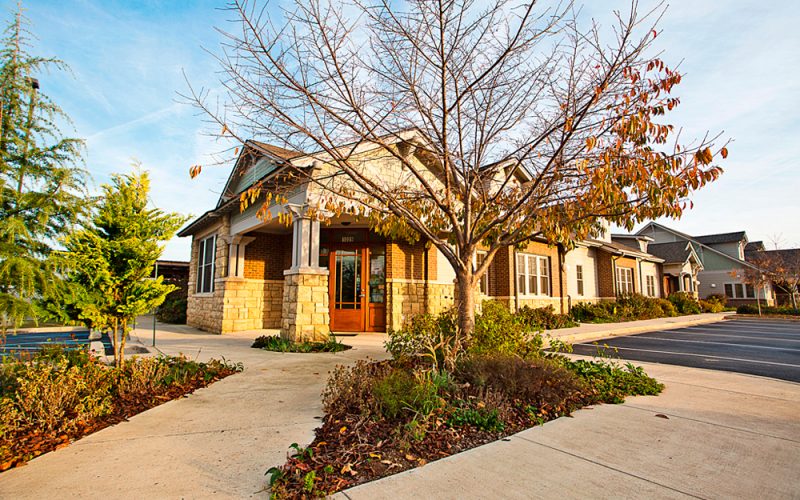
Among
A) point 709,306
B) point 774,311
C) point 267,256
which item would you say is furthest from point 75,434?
point 774,311

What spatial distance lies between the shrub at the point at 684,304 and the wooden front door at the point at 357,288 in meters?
20.7

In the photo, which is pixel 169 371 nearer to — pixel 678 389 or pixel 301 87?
pixel 301 87

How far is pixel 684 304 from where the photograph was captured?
24875mm

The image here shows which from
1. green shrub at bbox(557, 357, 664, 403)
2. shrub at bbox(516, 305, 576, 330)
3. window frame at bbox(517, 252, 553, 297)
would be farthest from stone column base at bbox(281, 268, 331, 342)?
window frame at bbox(517, 252, 553, 297)

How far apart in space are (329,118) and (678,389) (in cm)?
603

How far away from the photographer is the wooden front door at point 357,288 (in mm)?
12664

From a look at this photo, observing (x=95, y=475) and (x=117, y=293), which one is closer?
(x=95, y=475)

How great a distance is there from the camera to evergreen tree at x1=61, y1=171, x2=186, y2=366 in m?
5.29

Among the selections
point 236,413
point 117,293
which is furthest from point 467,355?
point 117,293

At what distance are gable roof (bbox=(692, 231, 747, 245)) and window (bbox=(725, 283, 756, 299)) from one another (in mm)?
4703

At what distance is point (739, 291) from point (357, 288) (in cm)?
3613

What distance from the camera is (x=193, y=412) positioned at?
14.9 feet

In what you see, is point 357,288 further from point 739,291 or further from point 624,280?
point 739,291

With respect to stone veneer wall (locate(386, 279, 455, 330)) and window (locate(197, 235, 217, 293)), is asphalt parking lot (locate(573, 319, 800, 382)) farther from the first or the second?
window (locate(197, 235, 217, 293))
